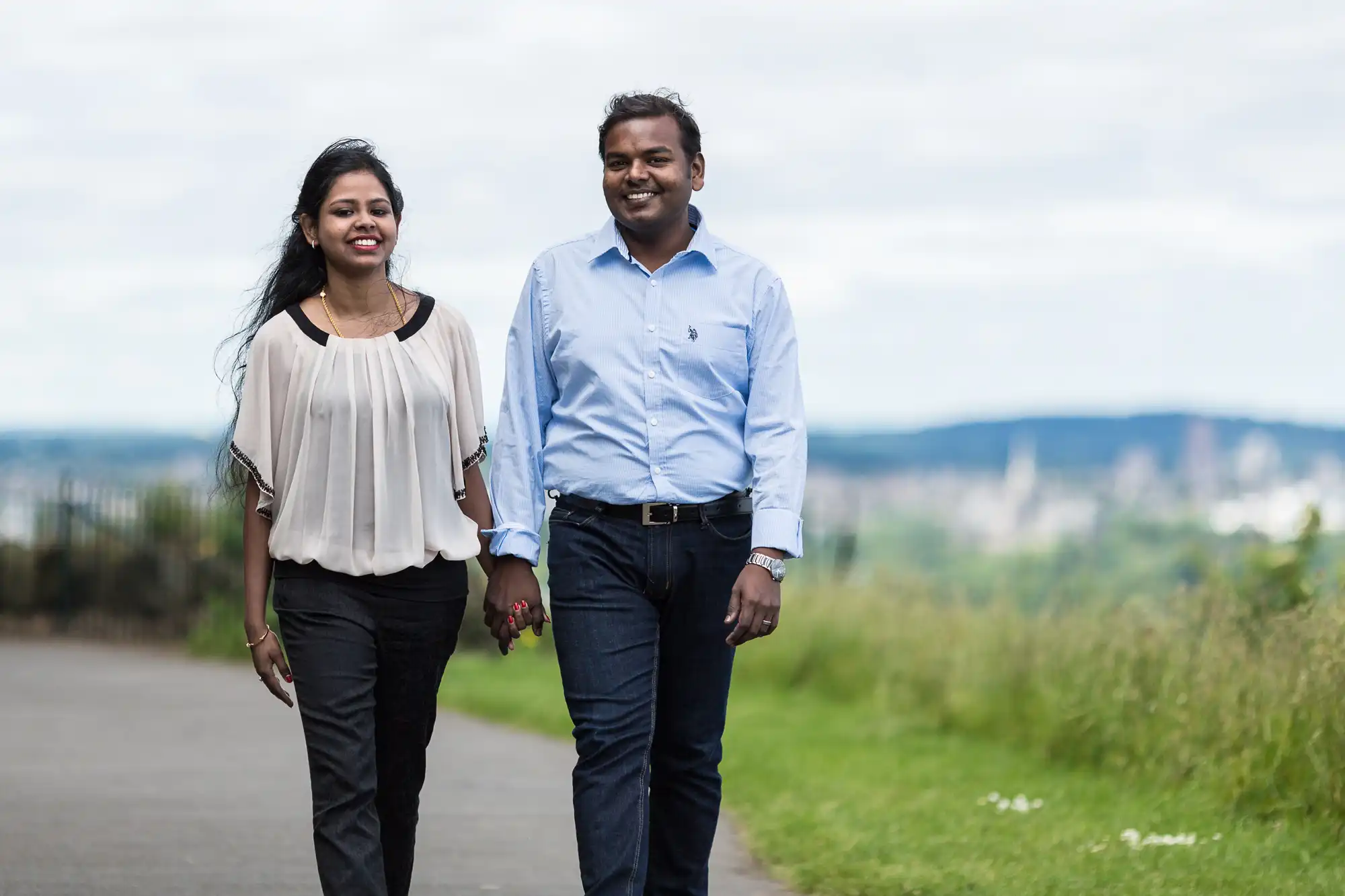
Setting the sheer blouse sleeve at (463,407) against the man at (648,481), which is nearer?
the man at (648,481)

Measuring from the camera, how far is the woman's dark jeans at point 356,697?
16.2 feet

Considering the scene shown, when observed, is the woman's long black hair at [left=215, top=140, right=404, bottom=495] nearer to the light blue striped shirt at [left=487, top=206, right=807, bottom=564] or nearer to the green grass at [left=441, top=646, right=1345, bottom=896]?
the light blue striped shirt at [left=487, top=206, right=807, bottom=564]

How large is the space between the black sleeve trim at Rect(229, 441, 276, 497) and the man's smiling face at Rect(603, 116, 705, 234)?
1117 mm

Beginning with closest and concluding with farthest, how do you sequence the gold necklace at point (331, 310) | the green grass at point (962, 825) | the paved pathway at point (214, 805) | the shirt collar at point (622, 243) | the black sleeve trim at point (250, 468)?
the black sleeve trim at point (250, 468)
the gold necklace at point (331, 310)
the shirt collar at point (622, 243)
the green grass at point (962, 825)
the paved pathway at point (214, 805)

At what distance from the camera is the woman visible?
16.4 feet

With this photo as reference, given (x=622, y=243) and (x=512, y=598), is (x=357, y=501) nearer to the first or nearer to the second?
(x=512, y=598)

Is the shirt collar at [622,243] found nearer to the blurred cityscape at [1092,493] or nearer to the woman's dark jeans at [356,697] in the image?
the woman's dark jeans at [356,697]

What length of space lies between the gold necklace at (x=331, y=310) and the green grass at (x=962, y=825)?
281 centimetres

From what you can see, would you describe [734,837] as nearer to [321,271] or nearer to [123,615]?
[321,271]

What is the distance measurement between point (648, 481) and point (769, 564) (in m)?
0.37

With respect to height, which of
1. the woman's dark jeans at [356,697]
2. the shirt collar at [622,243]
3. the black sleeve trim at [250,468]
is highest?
the shirt collar at [622,243]

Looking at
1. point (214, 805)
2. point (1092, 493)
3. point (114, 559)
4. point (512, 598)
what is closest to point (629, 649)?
point (512, 598)

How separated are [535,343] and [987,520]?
12752mm

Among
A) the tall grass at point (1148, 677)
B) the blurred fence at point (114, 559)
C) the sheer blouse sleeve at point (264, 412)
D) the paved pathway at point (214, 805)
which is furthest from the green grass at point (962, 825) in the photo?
the blurred fence at point (114, 559)
